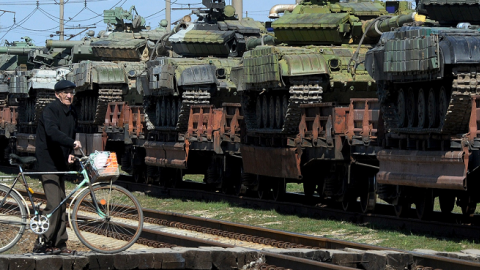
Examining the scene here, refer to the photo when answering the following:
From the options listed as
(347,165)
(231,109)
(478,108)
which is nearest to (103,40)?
(231,109)

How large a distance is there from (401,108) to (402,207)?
1637 millimetres

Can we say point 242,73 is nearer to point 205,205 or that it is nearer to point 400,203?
point 205,205

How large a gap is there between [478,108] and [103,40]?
1001 inches

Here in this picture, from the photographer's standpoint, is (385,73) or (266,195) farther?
(266,195)

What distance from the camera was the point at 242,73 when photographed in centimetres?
2295

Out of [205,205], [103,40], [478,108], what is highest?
[103,40]

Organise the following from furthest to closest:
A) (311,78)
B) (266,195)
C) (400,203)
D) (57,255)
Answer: (266,195)
(311,78)
(400,203)
(57,255)

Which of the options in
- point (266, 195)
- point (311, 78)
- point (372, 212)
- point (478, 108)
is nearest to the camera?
point (478, 108)

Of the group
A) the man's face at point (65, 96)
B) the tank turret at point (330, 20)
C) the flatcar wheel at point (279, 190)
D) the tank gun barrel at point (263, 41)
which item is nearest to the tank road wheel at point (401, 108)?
the flatcar wheel at point (279, 190)

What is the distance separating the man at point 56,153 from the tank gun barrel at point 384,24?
9921mm

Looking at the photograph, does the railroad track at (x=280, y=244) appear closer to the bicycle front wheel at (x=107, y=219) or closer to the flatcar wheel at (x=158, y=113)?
the bicycle front wheel at (x=107, y=219)

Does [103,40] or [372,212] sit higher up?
[103,40]

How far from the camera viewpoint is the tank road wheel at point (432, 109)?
15.9m

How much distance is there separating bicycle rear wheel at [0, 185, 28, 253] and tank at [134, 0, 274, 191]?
12.9m
